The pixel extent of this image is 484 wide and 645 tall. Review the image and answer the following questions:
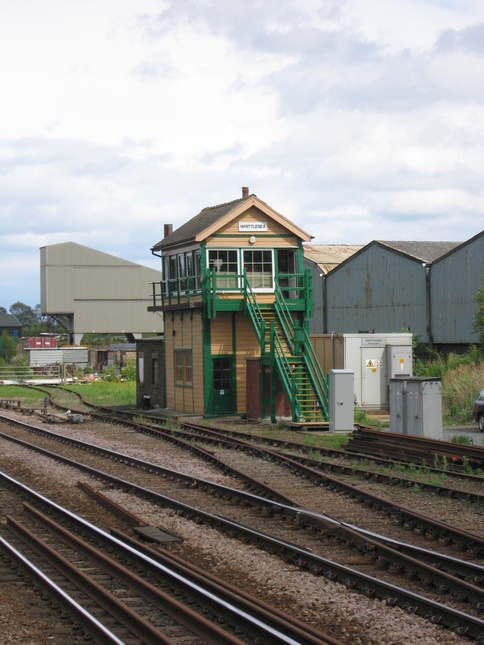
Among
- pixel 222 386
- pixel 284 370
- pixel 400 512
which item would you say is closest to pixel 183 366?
pixel 222 386

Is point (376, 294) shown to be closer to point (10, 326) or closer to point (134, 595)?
point (134, 595)

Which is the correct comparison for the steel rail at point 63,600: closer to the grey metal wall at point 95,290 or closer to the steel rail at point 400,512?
the steel rail at point 400,512

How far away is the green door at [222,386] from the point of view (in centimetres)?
2777

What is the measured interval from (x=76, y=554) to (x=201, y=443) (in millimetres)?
11460

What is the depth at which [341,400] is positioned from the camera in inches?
876

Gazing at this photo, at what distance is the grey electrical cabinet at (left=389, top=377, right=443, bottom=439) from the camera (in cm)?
1975

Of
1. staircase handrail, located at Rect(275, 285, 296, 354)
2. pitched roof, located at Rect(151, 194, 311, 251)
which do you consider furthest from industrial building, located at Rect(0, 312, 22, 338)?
→ staircase handrail, located at Rect(275, 285, 296, 354)

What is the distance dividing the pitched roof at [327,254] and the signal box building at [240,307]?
2490cm

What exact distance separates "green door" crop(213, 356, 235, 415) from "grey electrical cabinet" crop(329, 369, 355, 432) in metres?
5.79

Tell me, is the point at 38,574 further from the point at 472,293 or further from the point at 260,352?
the point at 472,293

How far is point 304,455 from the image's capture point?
61.6ft

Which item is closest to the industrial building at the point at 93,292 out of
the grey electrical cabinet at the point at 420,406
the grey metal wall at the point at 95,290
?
the grey metal wall at the point at 95,290

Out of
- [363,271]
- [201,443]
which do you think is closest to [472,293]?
[363,271]

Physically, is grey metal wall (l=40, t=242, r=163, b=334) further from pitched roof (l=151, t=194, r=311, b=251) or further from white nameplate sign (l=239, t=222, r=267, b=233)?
white nameplate sign (l=239, t=222, r=267, b=233)
